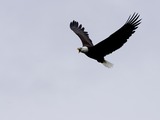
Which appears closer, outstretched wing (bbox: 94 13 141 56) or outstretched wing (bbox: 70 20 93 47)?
outstretched wing (bbox: 94 13 141 56)

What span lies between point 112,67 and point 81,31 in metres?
3.25

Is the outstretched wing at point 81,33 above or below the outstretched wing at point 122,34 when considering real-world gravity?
above

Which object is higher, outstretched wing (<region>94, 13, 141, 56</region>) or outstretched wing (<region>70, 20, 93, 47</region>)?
outstretched wing (<region>70, 20, 93, 47</region>)

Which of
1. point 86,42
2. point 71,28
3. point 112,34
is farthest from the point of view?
point 71,28

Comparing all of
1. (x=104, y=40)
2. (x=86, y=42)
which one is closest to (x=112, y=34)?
(x=104, y=40)

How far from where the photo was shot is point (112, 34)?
22.1m

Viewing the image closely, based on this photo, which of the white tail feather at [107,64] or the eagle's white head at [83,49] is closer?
the eagle's white head at [83,49]

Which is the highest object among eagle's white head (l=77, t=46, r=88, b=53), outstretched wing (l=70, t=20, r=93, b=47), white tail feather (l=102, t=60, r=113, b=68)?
outstretched wing (l=70, t=20, r=93, b=47)

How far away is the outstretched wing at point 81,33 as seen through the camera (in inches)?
971

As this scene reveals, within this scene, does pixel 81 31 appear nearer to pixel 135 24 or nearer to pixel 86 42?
pixel 86 42

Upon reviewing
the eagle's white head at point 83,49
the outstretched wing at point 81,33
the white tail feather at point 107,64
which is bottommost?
the white tail feather at point 107,64

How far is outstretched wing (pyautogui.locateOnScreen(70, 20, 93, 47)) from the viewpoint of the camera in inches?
971

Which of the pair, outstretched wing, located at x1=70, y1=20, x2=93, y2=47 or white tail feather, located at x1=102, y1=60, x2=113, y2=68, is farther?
outstretched wing, located at x1=70, y1=20, x2=93, y2=47

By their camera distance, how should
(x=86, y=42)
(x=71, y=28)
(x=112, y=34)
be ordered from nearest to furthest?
(x=112, y=34) < (x=86, y=42) < (x=71, y=28)
